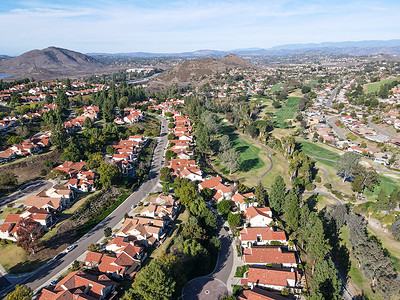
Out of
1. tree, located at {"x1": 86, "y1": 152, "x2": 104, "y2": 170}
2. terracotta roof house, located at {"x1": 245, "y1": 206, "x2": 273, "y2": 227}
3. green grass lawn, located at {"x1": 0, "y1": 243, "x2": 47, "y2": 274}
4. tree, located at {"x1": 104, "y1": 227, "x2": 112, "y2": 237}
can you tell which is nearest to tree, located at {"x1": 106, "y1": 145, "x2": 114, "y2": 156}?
tree, located at {"x1": 86, "y1": 152, "x2": 104, "y2": 170}

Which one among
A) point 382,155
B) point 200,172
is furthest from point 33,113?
point 382,155

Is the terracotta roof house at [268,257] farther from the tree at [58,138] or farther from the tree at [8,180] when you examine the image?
the tree at [58,138]

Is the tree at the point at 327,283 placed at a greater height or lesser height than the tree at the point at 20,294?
lesser

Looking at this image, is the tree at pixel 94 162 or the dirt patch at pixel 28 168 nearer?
the dirt patch at pixel 28 168

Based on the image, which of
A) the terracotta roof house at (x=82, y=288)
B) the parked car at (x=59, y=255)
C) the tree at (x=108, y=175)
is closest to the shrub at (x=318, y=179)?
the tree at (x=108, y=175)

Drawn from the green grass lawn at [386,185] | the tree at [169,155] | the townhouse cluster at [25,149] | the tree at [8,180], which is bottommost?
the green grass lawn at [386,185]

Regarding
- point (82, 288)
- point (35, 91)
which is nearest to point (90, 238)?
point (82, 288)
